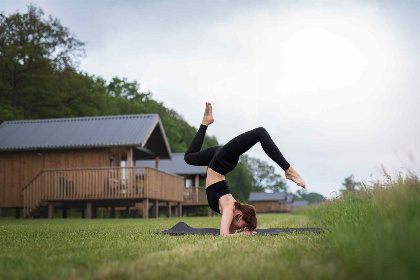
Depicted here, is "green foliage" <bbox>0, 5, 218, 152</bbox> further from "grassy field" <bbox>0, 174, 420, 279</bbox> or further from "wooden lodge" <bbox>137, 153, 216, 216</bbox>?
"grassy field" <bbox>0, 174, 420, 279</bbox>

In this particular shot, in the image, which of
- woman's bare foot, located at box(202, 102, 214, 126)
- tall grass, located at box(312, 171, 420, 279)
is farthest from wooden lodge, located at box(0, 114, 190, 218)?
tall grass, located at box(312, 171, 420, 279)

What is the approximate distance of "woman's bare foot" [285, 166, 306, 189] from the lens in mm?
5045

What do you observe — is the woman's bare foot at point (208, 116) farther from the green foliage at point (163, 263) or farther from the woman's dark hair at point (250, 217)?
the green foliage at point (163, 263)

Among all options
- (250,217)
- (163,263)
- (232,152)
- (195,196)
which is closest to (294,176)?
(250,217)

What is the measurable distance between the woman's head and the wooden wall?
1600cm

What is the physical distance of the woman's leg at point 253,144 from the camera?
18.1 ft

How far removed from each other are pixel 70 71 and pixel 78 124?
15.0m

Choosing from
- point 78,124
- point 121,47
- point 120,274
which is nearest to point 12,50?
point 121,47

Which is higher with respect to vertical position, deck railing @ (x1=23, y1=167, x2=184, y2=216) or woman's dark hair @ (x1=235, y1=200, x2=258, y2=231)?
deck railing @ (x1=23, y1=167, x2=184, y2=216)

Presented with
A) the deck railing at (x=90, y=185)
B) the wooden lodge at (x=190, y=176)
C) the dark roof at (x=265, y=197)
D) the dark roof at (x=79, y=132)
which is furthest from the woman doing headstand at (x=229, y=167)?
the dark roof at (x=265, y=197)

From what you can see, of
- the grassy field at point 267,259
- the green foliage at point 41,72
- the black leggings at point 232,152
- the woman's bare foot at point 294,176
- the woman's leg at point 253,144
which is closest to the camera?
the grassy field at point 267,259

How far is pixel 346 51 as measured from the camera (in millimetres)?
12516

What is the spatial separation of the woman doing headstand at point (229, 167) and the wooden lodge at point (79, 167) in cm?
1289

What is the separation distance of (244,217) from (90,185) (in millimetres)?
14481
